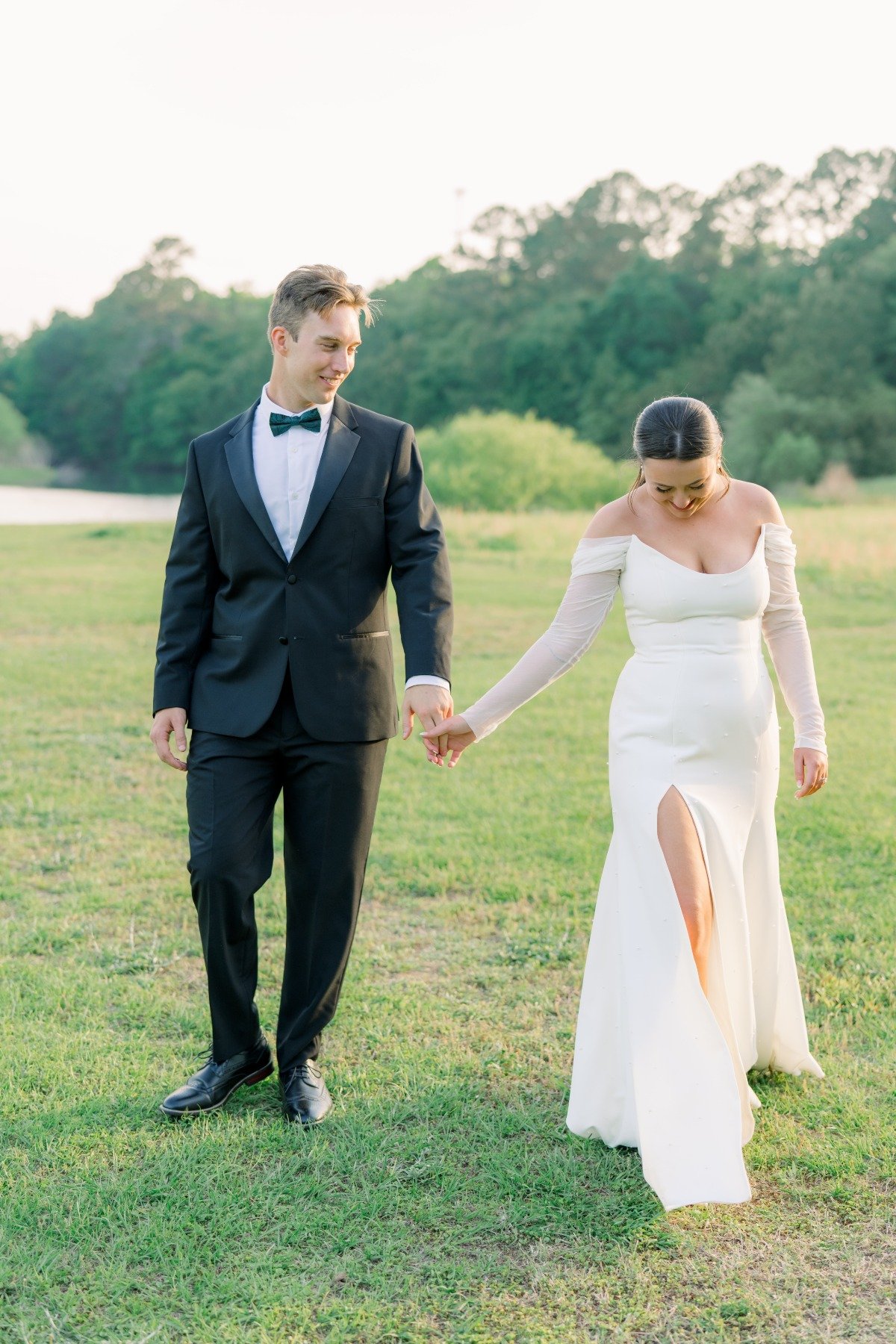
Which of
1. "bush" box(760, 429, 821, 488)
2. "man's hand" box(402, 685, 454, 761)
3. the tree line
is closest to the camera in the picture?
"man's hand" box(402, 685, 454, 761)

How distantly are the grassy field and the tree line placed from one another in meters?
39.8

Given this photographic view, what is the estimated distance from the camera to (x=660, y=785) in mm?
3521

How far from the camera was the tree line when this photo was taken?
56.0 meters

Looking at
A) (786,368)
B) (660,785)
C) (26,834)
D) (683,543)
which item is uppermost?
(786,368)

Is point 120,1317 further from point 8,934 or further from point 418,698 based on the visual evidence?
point 8,934

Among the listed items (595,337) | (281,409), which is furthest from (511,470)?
(281,409)

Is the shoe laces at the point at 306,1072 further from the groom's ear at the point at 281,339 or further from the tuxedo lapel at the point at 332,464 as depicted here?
the groom's ear at the point at 281,339

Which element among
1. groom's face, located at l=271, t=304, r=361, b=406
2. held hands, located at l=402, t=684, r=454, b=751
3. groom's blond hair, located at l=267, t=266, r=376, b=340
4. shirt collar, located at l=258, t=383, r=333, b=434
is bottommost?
held hands, located at l=402, t=684, r=454, b=751

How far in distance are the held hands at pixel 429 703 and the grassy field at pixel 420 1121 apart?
1.17 m

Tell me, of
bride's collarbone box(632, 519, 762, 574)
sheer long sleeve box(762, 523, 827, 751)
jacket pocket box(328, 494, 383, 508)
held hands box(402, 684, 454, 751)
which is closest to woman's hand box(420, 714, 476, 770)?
held hands box(402, 684, 454, 751)

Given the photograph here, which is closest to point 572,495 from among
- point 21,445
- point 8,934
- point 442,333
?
point 442,333

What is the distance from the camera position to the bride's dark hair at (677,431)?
3.39 meters

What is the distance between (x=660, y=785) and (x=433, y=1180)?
1.26 metres

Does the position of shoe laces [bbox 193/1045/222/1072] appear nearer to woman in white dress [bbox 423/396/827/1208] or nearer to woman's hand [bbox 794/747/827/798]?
woman in white dress [bbox 423/396/827/1208]
